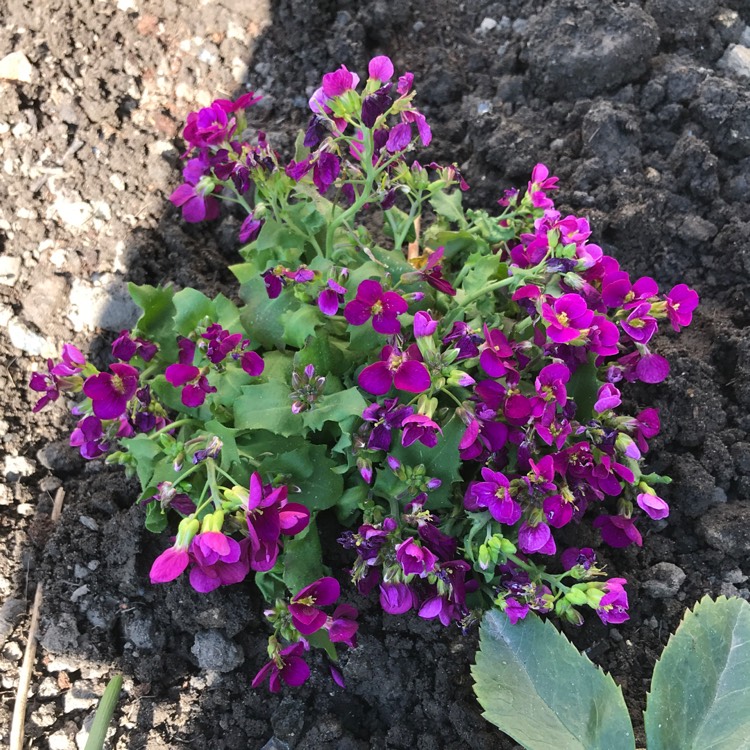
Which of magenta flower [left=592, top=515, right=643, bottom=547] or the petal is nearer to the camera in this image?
the petal

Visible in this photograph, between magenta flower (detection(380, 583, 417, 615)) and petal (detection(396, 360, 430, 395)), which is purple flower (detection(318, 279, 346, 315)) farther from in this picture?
magenta flower (detection(380, 583, 417, 615))

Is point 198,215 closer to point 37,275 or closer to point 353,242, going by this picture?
point 353,242

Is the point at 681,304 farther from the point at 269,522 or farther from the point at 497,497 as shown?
the point at 269,522

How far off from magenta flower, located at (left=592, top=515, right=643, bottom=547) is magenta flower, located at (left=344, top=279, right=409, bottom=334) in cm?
67

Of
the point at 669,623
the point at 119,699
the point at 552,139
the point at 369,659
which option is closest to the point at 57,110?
the point at 552,139

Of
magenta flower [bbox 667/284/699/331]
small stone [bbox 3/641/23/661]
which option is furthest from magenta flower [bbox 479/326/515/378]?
small stone [bbox 3/641/23/661]

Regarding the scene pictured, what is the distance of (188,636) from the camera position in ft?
6.25

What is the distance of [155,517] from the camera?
170 cm

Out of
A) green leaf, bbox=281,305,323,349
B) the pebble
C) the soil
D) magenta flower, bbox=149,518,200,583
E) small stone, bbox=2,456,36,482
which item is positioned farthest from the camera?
the pebble

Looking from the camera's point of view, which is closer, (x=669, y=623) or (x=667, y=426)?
(x=669, y=623)

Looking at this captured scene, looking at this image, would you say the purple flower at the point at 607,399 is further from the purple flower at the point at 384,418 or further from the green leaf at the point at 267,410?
the green leaf at the point at 267,410

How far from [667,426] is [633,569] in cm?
38

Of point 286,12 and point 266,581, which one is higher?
point 286,12

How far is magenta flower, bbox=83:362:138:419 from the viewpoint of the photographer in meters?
1.59
